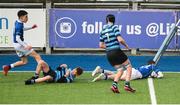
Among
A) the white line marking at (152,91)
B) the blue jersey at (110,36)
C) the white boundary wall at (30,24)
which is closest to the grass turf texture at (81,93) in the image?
the white line marking at (152,91)

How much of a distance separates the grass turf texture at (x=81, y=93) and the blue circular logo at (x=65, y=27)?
5335 millimetres

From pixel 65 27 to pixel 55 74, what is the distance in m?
6.18

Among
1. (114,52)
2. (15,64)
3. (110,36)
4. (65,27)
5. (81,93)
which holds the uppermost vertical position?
(110,36)

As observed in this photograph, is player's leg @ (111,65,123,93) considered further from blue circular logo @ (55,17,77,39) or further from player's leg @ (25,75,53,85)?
blue circular logo @ (55,17,77,39)

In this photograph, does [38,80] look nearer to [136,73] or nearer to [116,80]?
[116,80]

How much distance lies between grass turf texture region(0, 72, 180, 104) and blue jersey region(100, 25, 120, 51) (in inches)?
40.8

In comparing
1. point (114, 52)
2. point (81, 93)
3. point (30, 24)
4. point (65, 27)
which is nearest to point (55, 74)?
point (81, 93)

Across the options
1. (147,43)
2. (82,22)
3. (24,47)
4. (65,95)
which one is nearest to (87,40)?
(82,22)

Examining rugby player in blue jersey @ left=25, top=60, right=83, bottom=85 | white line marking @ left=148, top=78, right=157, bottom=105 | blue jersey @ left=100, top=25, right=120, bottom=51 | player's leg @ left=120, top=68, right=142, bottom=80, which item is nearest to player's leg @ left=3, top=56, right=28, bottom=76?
rugby player in blue jersey @ left=25, top=60, right=83, bottom=85

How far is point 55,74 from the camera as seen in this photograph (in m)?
14.9

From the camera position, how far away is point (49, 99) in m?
13.1

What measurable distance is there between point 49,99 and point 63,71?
6.55 ft

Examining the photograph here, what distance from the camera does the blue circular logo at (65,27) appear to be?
2095 cm

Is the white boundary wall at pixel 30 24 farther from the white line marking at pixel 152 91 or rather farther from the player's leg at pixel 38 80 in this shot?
the white line marking at pixel 152 91
